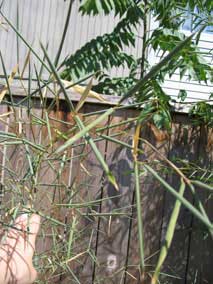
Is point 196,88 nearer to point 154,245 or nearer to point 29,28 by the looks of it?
point 29,28

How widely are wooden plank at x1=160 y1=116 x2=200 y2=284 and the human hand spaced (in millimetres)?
2179

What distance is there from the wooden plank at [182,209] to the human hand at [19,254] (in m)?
2.18

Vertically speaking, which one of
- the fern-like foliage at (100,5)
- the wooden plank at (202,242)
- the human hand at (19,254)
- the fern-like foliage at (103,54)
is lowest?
the wooden plank at (202,242)

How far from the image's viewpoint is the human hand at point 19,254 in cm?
111

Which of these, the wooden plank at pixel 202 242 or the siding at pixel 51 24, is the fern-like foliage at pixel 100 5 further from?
the siding at pixel 51 24

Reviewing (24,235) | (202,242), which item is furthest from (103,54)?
(24,235)

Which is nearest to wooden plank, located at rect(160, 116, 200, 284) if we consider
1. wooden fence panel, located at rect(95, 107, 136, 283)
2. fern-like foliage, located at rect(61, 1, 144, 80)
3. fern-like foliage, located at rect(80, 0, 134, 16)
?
wooden fence panel, located at rect(95, 107, 136, 283)

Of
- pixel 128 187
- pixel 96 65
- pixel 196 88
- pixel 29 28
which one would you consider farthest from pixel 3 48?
pixel 128 187

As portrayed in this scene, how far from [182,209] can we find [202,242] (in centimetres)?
27

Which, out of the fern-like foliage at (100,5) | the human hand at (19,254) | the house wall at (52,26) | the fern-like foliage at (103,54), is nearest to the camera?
the human hand at (19,254)

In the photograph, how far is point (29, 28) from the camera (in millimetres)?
7883

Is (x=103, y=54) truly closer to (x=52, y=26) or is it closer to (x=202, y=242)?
(x=202, y=242)

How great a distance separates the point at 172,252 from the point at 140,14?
5.16ft

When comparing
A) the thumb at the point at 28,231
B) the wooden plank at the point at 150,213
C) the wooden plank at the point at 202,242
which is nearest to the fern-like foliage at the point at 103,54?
the wooden plank at the point at 150,213
